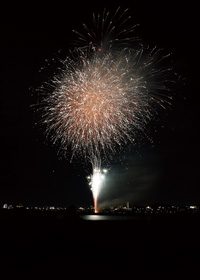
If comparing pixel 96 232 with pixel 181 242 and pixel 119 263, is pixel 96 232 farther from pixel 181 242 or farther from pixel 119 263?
pixel 119 263

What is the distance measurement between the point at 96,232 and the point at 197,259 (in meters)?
7.95

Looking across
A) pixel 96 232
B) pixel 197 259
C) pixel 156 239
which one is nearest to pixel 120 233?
pixel 96 232

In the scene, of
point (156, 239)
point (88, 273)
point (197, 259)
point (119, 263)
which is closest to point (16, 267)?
point (88, 273)

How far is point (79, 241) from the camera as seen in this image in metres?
17.5

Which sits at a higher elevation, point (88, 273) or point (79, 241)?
point (79, 241)

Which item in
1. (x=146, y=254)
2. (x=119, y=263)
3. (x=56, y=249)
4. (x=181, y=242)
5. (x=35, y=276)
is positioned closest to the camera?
(x=35, y=276)

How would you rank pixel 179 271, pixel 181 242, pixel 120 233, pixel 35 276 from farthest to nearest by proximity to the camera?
pixel 120 233
pixel 181 242
pixel 179 271
pixel 35 276

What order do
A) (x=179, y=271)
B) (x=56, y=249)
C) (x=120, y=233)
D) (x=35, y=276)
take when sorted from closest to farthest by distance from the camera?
(x=35, y=276), (x=179, y=271), (x=56, y=249), (x=120, y=233)

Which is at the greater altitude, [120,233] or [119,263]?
[120,233]

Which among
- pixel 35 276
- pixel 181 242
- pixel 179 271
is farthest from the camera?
pixel 181 242

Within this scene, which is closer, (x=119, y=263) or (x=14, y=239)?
(x=119, y=263)

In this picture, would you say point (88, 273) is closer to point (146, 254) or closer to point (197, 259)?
point (146, 254)

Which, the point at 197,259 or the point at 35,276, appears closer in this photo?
the point at 35,276

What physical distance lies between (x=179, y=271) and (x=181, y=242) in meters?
5.72
